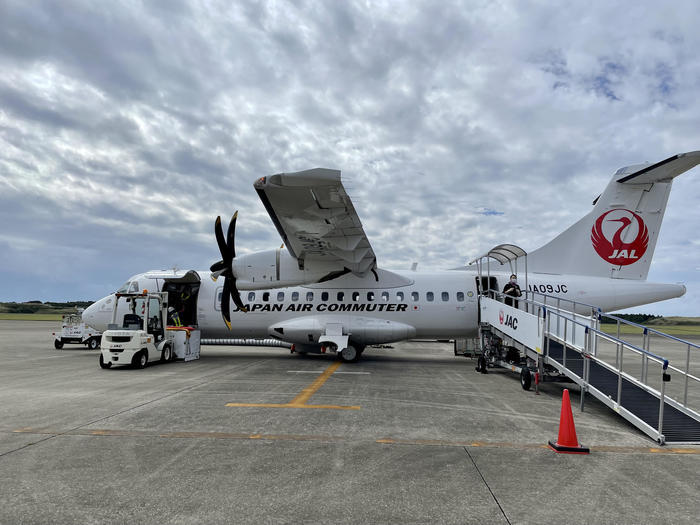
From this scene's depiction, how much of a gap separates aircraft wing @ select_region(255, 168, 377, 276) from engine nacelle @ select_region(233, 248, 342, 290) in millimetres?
262

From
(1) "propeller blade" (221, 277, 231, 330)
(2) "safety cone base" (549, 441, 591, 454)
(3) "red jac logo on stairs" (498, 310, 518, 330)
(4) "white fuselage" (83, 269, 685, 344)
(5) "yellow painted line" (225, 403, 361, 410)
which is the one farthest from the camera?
(4) "white fuselage" (83, 269, 685, 344)

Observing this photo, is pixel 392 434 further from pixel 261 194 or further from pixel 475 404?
pixel 261 194

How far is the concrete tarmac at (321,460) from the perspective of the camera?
3.95 m

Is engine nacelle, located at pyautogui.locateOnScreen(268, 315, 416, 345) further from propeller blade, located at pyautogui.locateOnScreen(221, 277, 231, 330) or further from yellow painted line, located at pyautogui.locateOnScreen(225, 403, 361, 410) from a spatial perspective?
yellow painted line, located at pyautogui.locateOnScreen(225, 403, 361, 410)

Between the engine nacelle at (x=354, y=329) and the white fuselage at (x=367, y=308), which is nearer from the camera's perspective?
the engine nacelle at (x=354, y=329)

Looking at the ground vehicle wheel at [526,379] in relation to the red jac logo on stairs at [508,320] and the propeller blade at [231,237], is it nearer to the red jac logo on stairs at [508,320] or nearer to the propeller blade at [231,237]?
the red jac logo on stairs at [508,320]

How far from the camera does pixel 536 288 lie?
15.6 m

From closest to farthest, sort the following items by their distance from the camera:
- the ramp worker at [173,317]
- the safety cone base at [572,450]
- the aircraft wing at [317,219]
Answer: the safety cone base at [572,450]
the aircraft wing at [317,219]
the ramp worker at [173,317]

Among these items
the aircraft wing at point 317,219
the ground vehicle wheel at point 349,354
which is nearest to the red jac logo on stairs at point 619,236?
the aircraft wing at point 317,219

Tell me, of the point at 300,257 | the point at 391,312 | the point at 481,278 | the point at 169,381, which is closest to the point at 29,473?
the point at 169,381

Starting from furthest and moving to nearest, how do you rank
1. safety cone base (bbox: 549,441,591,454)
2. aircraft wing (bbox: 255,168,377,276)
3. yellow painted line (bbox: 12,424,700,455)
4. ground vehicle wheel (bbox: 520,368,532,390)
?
1. ground vehicle wheel (bbox: 520,368,532,390)
2. aircraft wing (bbox: 255,168,377,276)
3. yellow painted line (bbox: 12,424,700,455)
4. safety cone base (bbox: 549,441,591,454)

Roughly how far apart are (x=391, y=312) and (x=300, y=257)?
436 cm

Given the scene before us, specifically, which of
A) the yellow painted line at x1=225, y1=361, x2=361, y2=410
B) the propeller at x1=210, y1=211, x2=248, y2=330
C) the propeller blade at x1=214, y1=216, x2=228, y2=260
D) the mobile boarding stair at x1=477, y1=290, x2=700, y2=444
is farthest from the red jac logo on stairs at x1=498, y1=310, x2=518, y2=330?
the propeller blade at x1=214, y1=216, x2=228, y2=260

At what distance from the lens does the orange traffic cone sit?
5.83m
